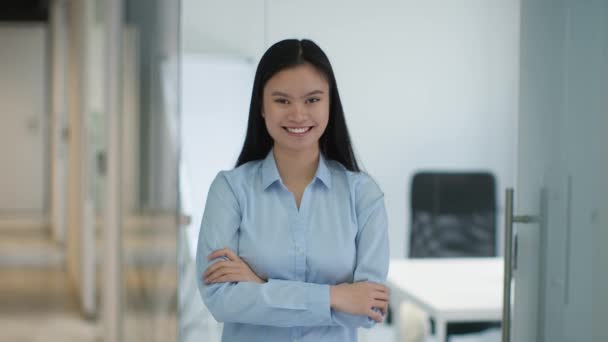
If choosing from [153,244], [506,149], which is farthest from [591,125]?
[153,244]

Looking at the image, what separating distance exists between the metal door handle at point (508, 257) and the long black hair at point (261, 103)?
51cm

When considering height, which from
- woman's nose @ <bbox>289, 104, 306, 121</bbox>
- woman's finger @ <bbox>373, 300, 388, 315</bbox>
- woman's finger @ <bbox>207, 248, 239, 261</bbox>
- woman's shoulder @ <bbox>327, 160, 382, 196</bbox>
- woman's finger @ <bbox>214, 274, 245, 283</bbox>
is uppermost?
woman's nose @ <bbox>289, 104, 306, 121</bbox>

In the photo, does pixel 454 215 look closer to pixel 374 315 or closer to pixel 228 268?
pixel 374 315

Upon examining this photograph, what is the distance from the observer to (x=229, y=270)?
1.52 metres

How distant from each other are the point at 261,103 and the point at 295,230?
9.8 inches

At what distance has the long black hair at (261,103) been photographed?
1.56 m

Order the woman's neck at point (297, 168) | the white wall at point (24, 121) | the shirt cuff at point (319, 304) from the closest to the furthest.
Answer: the shirt cuff at point (319, 304) < the woman's neck at point (297, 168) < the white wall at point (24, 121)

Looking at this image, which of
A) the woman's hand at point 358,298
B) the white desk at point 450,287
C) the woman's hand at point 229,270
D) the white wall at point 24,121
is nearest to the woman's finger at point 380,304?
the woman's hand at point 358,298

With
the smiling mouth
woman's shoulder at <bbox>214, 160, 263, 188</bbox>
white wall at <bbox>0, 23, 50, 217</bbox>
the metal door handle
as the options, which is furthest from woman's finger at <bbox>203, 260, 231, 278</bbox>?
white wall at <bbox>0, 23, 50, 217</bbox>

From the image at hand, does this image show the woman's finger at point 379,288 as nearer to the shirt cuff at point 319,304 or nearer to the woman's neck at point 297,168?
the shirt cuff at point 319,304

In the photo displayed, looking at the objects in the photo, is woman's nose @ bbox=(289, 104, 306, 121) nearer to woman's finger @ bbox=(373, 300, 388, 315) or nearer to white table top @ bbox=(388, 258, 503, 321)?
woman's finger @ bbox=(373, 300, 388, 315)

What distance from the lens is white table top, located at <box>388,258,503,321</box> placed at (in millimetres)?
1983

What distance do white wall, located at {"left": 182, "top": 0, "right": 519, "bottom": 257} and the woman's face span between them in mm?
341

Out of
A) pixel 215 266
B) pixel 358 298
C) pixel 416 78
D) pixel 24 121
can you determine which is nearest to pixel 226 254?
pixel 215 266
